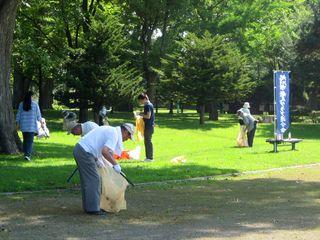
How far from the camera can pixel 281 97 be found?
1950cm

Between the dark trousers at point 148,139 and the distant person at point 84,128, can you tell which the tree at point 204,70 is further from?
the distant person at point 84,128

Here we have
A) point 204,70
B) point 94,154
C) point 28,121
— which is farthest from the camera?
point 204,70

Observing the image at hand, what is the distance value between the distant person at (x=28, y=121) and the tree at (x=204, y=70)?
23177mm

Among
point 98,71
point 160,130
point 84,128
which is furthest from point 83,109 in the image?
point 84,128

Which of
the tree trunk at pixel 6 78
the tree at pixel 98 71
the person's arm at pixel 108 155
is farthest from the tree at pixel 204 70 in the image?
the person's arm at pixel 108 155

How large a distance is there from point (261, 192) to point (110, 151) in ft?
13.3

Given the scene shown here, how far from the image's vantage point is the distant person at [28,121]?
14938mm

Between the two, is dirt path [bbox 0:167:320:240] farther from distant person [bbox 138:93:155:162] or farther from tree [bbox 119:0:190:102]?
tree [bbox 119:0:190:102]

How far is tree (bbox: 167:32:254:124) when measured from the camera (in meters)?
37.6

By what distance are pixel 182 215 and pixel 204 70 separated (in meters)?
29.4

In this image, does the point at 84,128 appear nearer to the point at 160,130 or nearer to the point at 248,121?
the point at 248,121

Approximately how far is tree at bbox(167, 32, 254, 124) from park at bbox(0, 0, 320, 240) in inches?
3.7

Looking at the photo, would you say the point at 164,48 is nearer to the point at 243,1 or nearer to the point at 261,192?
the point at 243,1

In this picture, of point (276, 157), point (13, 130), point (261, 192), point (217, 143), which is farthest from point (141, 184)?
point (217, 143)
